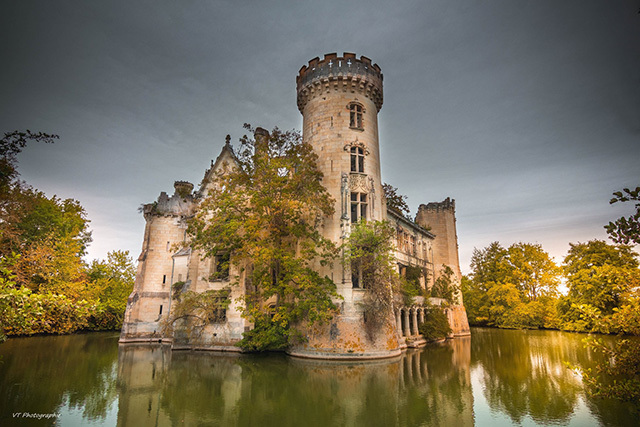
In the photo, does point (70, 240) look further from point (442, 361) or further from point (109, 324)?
point (442, 361)

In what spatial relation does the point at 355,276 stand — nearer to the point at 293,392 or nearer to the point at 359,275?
the point at 359,275

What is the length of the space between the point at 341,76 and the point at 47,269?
72.1 ft

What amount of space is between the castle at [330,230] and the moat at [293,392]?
2365mm

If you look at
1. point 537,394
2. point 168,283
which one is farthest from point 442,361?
point 168,283

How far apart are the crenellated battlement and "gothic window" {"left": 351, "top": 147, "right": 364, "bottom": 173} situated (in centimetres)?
477

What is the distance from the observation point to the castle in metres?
22.7

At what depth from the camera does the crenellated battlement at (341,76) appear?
87.9ft

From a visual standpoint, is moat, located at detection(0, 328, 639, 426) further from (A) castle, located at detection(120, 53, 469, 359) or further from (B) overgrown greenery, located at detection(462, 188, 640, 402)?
(B) overgrown greenery, located at detection(462, 188, 640, 402)

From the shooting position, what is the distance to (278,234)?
2350 centimetres

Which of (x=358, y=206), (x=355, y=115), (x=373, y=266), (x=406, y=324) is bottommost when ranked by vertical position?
(x=406, y=324)

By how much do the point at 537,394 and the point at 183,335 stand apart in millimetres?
22266

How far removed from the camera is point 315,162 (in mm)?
26062

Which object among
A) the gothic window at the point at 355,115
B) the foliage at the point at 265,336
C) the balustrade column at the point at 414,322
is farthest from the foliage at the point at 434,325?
the gothic window at the point at 355,115

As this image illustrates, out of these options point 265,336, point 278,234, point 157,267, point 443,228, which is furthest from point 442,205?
point 157,267
